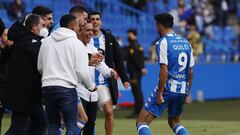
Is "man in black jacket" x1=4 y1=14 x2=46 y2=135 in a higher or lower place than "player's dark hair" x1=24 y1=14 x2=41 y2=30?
lower

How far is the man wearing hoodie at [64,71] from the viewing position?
10.7 meters

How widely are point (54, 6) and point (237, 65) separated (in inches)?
298

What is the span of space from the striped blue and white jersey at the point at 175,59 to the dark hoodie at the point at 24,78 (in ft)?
Answer: 6.29

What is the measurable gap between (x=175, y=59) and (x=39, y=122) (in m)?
2.27

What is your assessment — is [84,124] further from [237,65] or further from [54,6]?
[237,65]

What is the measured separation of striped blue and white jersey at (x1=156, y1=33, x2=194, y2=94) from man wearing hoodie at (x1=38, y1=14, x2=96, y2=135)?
1.64 m

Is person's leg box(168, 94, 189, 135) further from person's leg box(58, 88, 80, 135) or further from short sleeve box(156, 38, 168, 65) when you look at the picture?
person's leg box(58, 88, 80, 135)

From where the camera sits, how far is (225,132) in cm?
1585

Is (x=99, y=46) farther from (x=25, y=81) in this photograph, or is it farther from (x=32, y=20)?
(x=25, y=81)

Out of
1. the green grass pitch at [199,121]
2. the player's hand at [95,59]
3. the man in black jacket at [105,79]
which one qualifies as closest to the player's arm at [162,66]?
the player's hand at [95,59]

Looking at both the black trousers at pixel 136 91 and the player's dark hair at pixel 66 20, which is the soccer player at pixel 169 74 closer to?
the player's dark hair at pixel 66 20

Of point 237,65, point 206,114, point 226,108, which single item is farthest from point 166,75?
point 237,65

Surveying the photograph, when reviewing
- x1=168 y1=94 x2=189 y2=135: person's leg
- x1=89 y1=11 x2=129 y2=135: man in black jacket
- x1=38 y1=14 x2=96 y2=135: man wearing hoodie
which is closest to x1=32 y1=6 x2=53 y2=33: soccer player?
x1=89 y1=11 x2=129 y2=135: man in black jacket

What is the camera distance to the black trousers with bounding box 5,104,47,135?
1134 centimetres
